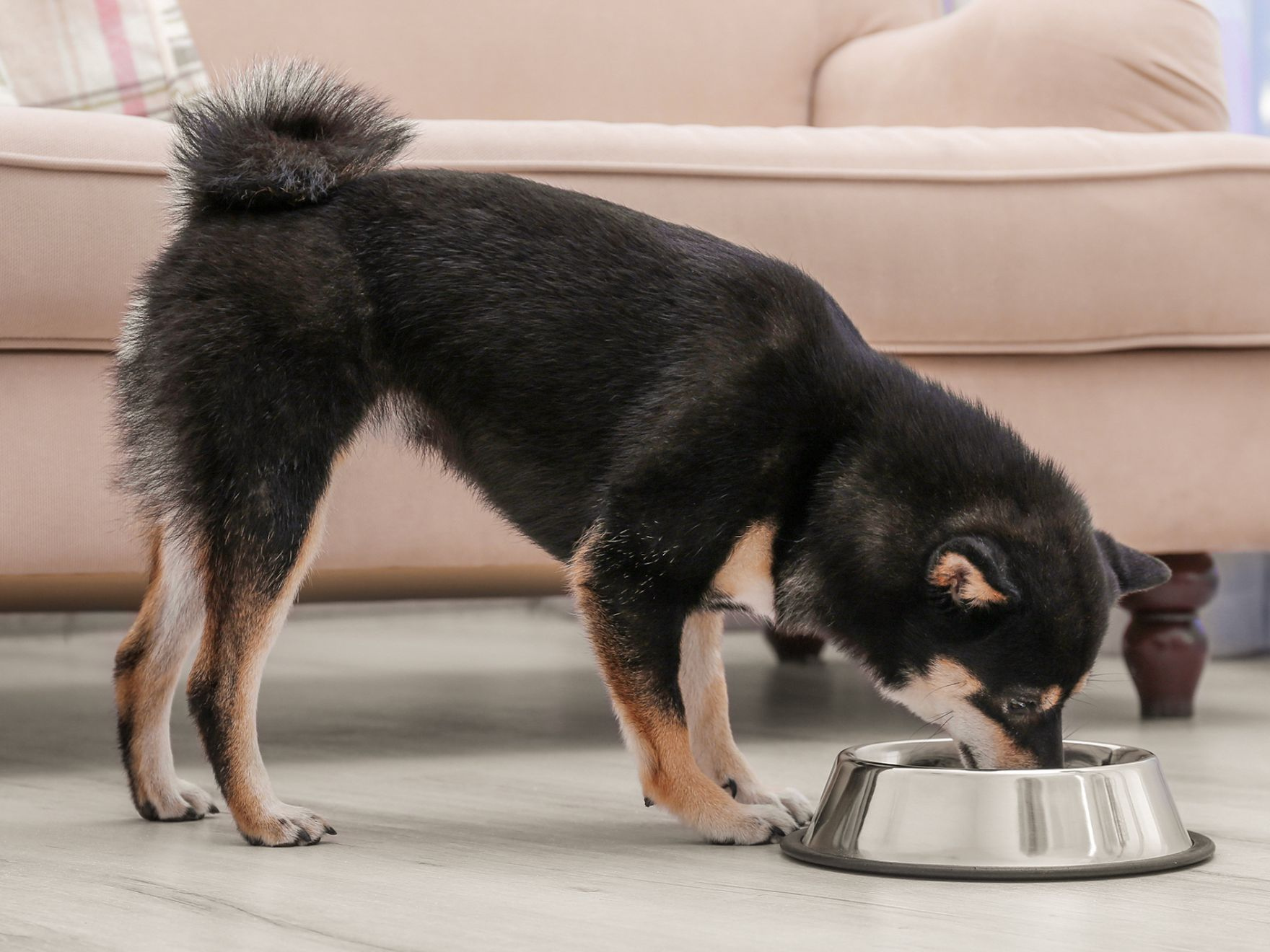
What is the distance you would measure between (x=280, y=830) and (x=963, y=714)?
800 millimetres

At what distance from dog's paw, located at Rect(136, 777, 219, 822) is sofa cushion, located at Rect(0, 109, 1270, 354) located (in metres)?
0.66

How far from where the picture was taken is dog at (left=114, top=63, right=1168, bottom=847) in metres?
1.74

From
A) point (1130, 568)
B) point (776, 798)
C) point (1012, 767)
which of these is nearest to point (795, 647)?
point (776, 798)

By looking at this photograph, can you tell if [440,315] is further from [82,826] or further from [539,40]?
[539,40]

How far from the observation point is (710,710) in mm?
2064

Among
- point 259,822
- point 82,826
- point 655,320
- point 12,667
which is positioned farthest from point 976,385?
point 12,667

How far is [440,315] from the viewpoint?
1862 mm

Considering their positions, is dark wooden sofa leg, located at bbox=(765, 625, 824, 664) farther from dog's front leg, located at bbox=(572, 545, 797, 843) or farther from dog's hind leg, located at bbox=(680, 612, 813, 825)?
dog's front leg, located at bbox=(572, 545, 797, 843)

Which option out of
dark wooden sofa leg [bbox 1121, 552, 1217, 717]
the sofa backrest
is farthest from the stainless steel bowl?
the sofa backrest

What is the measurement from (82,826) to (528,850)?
0.57m

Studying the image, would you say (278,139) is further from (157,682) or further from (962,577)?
(962,577)

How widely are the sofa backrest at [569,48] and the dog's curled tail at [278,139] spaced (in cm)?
153

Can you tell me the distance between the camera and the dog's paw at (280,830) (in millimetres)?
1767

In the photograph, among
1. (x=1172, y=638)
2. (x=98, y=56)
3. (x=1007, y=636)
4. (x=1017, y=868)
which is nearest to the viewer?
(x=1017, y=868)
